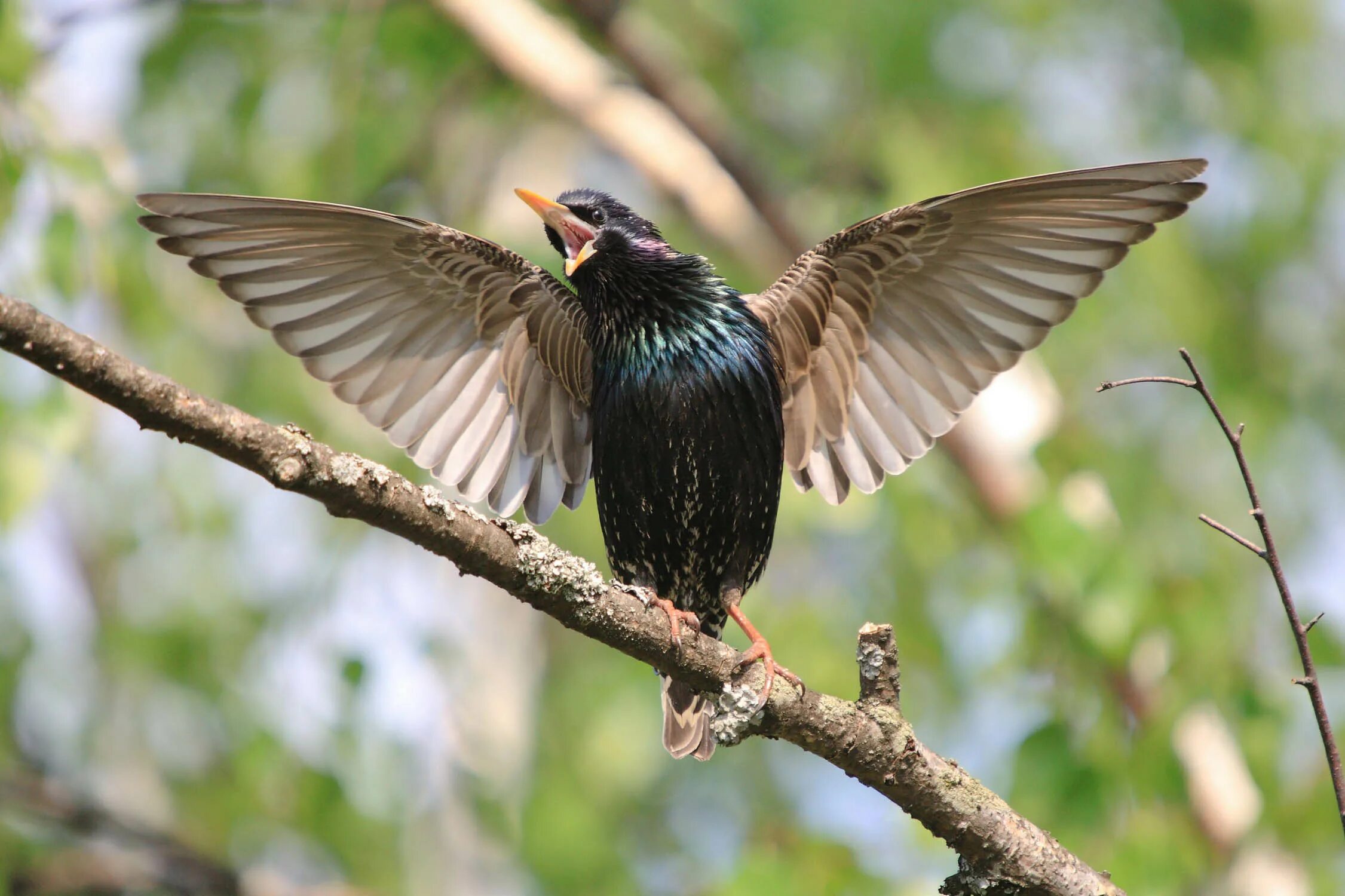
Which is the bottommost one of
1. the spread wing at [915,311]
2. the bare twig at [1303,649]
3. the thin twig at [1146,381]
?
the bare twig at [1303,649]

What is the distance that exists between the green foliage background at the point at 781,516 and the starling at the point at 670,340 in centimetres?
71

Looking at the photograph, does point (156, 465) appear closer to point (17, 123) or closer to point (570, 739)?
point (570, 739)

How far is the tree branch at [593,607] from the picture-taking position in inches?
69.5

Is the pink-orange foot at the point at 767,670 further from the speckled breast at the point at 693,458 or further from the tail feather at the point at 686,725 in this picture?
the tail feather at the point at 686,725

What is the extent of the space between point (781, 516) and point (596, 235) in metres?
2.69

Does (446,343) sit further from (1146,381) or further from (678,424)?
(1146,381)

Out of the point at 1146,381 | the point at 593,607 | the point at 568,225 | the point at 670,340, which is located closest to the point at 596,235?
the point at 568,225

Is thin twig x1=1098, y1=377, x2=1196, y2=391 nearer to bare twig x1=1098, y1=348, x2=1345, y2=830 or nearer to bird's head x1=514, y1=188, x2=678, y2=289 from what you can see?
bare twig x1=1098, y1=348, x2=1345, y2=830

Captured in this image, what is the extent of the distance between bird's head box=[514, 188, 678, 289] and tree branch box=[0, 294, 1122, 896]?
1.51 m

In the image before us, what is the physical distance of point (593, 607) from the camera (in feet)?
7.50

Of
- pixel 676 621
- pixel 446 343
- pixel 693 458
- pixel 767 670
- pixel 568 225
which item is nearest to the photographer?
pixel 676 621

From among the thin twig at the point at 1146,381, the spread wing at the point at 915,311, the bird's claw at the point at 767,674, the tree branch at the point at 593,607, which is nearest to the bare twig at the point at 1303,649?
the thin twig at the point at 1146,381

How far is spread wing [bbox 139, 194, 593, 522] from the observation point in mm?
3729

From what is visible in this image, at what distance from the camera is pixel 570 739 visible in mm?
7879
